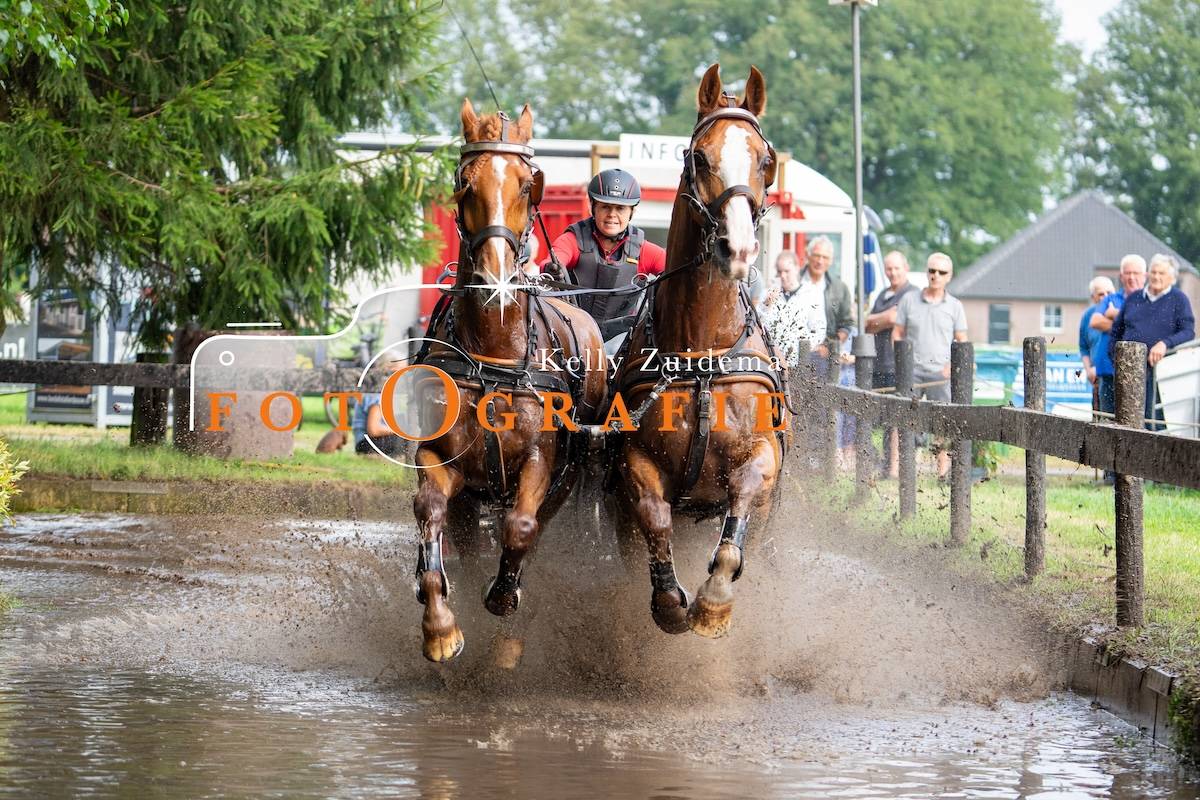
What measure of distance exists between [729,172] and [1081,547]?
464 cm

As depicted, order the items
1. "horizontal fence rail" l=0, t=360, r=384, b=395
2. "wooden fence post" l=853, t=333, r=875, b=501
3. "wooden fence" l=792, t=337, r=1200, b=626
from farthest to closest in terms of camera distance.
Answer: "horizontal fence rail" l=0, t=360, r=384, b=395 → "wooden fence post" l=853, t=333, r=875, b=501 → "wooden fence" l=792, t=337, r=1200, b=626

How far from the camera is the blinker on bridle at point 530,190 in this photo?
22.1 feet

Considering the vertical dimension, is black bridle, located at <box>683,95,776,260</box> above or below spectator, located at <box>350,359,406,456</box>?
above

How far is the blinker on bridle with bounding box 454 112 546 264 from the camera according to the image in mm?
6750

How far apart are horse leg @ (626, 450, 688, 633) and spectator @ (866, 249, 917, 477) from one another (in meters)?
6.57

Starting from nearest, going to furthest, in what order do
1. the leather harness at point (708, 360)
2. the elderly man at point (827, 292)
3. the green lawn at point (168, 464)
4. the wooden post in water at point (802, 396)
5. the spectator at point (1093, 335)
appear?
the leather harness at point (708, 360), the wooden post in water at point (802, 396), the green lawn at point (168, 464), the elderly man at point (827, 292), the spectator at point (1093, 335)

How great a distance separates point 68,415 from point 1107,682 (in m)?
16.4

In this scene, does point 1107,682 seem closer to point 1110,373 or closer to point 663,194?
point 1110,373

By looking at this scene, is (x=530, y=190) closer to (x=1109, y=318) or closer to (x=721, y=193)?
(x=721, y=193)

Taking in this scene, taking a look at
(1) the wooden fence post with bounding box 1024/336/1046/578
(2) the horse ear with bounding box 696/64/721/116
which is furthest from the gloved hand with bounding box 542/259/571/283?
(1) the wooden fence post with bounding box 1024/336/1046/578

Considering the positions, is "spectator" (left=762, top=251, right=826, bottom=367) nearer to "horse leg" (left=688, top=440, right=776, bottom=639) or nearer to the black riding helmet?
the black riding helmet

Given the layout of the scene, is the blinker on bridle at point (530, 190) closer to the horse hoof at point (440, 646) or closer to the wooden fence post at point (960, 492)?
the horse hoof at point (440, 646)

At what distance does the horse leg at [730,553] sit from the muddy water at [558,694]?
40 centimetres

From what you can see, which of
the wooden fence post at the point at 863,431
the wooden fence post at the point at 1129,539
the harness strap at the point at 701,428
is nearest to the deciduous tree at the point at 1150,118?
the wooden fence post at the point at 863,431
